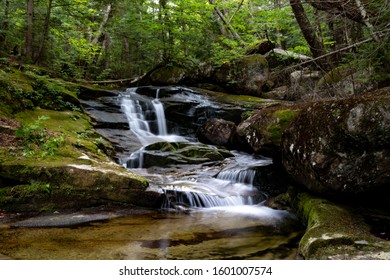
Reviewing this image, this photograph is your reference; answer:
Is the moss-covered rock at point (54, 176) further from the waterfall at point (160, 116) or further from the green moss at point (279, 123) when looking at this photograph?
the waterfall at point (160, 116)

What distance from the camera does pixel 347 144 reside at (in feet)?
14.9

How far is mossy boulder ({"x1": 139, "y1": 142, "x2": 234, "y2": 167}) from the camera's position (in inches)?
341

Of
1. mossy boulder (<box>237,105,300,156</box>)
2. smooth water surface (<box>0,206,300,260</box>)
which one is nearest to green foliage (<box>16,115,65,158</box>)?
smooth water surface (<box>0,206,300,260</box>)

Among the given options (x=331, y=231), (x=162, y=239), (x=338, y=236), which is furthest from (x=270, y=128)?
(x=162, y=239)

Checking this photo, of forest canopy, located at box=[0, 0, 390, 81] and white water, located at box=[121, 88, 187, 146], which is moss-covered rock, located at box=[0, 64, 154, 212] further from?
forest canopy, located at box=[0, 0, 390, 81]

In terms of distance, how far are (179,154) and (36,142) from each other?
12.6ft

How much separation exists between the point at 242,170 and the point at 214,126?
13.7 ft

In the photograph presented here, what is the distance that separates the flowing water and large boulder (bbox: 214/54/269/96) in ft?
25.5

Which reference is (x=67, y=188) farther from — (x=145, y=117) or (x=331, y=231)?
(x=145, y=117)

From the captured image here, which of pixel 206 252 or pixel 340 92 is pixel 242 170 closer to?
Answer: pixel 340 92

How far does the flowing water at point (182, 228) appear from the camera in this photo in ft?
11.9

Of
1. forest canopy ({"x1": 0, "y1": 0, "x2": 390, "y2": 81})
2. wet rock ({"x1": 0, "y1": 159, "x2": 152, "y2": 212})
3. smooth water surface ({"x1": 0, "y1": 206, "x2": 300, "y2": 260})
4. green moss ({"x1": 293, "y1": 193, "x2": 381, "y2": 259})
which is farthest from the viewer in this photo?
forest canopy ({"x1": 0, "y1": 0, "x2": 390, "y2": 81})

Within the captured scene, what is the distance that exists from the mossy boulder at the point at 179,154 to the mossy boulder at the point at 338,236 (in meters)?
4.37
